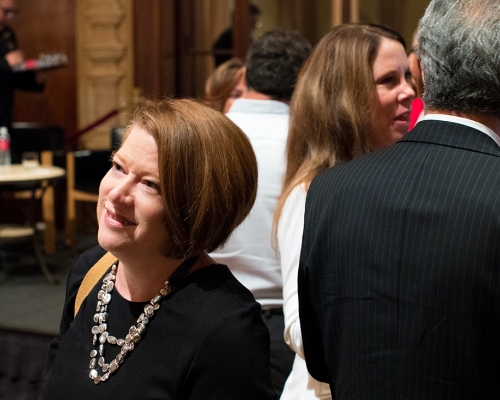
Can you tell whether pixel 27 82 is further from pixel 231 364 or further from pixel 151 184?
pixel 231 364

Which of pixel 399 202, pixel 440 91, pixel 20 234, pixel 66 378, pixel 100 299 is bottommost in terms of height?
pixel 20 234

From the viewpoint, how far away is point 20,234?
20.2ft

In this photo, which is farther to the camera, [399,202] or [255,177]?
[255,177]

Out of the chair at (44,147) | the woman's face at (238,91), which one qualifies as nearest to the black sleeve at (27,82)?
the chair at (44,147)

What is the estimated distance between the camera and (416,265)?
1254 mm

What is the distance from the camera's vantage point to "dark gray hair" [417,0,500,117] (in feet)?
4.04

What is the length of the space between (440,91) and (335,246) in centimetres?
33

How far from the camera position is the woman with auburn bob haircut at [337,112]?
191 centimetres

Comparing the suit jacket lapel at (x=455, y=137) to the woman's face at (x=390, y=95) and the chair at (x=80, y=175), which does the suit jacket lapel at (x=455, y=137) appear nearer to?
the woman's face at (x=390, y=95)

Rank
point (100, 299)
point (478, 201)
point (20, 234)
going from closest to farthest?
point (478, 201), point (100, 299), point (20, 234)

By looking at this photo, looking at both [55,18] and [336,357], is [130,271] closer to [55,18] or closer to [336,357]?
[336,357]

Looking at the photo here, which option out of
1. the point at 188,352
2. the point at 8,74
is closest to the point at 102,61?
the point at 8,74

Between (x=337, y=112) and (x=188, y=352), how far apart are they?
0.83 metres

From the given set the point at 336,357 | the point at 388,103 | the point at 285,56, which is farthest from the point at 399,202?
the point at 285,56
